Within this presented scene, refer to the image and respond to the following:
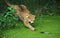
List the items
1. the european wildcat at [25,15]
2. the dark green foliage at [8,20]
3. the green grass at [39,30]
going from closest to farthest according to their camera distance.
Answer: the green grass at [39,30] < the dark green foliage at [8,20] < the european wildcat at [25,15]

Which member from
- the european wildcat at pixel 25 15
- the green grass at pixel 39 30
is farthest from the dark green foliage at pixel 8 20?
the european wildcat at pixel 25 15

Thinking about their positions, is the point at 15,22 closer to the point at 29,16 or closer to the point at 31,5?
the point at 29,16

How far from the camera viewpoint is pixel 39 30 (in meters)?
6.41

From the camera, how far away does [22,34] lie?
6.07 metres

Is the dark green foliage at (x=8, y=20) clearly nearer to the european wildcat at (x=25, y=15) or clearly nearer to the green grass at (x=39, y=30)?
the green grass at (x=39, y=30)

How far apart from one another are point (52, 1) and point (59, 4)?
13.4 inches

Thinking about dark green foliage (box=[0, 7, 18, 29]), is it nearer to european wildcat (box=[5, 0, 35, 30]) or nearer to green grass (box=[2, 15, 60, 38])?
green grass (box=[2, 15, 60, 38])

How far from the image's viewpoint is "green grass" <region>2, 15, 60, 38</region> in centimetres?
597

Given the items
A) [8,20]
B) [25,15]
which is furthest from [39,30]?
[8,20]

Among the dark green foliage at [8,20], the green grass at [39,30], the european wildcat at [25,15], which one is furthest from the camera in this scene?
the european wildcat at [25,15]

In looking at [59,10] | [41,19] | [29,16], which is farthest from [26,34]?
[59,10]

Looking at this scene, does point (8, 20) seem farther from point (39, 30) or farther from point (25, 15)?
point (39, 30)

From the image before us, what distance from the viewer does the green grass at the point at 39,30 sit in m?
5.97

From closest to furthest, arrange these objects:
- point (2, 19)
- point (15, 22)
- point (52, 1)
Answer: point (2, 19) → point (15, 22) → point (52, 1)
